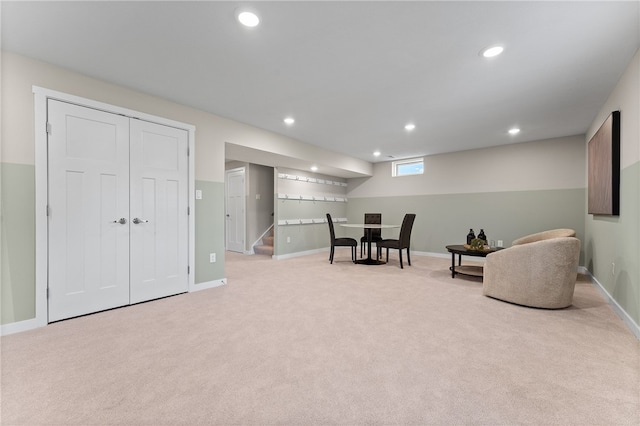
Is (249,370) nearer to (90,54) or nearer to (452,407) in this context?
(452,407)

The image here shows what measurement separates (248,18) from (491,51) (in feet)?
6.60

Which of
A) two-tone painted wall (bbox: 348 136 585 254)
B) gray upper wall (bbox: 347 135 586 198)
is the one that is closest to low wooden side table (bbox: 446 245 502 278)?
two-tone painted wall (bbox: 348 136 585 254)

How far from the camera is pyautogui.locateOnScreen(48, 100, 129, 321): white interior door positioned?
2604 mm

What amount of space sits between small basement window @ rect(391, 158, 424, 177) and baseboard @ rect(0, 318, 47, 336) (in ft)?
22.7

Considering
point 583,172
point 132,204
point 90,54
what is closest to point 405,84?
point 90,54

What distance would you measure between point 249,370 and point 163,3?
2.50 m

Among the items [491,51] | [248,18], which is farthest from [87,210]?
[491,51]

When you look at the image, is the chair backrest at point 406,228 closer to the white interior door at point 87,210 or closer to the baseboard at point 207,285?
the baseboard at point 207,285

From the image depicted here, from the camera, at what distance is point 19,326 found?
7.87 feet

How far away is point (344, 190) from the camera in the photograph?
8.23m

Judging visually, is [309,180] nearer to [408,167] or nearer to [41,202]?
[408,167]

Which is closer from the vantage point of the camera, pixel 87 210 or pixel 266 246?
pixel 87 210

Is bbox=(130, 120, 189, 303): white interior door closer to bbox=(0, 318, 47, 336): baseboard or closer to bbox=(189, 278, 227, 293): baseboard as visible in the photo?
bbox=(189, 278, 227, 293): baseboard

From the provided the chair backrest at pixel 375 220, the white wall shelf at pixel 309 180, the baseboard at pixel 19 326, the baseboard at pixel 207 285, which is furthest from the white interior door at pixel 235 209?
the baseboard at pixel 19 326
